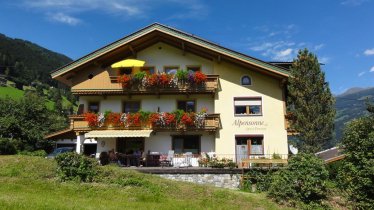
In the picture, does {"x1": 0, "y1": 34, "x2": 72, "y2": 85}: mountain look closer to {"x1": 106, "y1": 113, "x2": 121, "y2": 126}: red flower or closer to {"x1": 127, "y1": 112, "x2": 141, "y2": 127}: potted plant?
{"x1": 106, "y1": 113, "x2": 121, "y2": 126}: red flower

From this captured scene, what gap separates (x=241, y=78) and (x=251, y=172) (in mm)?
8262

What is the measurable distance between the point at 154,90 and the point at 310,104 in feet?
34.7

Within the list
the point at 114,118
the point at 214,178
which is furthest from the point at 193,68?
the point at 214,178

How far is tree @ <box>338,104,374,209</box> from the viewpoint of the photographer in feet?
55.4

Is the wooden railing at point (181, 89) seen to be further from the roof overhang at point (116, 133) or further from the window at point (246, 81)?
the roof overhang at point (116, 133)

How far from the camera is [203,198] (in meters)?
17.0

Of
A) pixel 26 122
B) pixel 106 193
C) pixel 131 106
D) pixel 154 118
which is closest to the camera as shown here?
pixel 106 193

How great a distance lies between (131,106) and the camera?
2938 centimetres

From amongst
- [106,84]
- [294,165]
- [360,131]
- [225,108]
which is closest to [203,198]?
[294,165]

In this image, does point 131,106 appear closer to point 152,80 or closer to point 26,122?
point 152,80

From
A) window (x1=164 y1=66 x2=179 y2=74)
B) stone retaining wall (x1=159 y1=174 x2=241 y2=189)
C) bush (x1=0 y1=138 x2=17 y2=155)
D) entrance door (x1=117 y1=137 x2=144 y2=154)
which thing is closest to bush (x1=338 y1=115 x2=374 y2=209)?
stone retaining wall (x1=159 y1=174 x2=241 y2=189)

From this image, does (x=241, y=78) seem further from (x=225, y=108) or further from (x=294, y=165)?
(x=294, y=165)

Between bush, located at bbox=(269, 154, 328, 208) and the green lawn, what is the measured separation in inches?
35.4

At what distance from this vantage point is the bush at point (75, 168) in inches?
717
